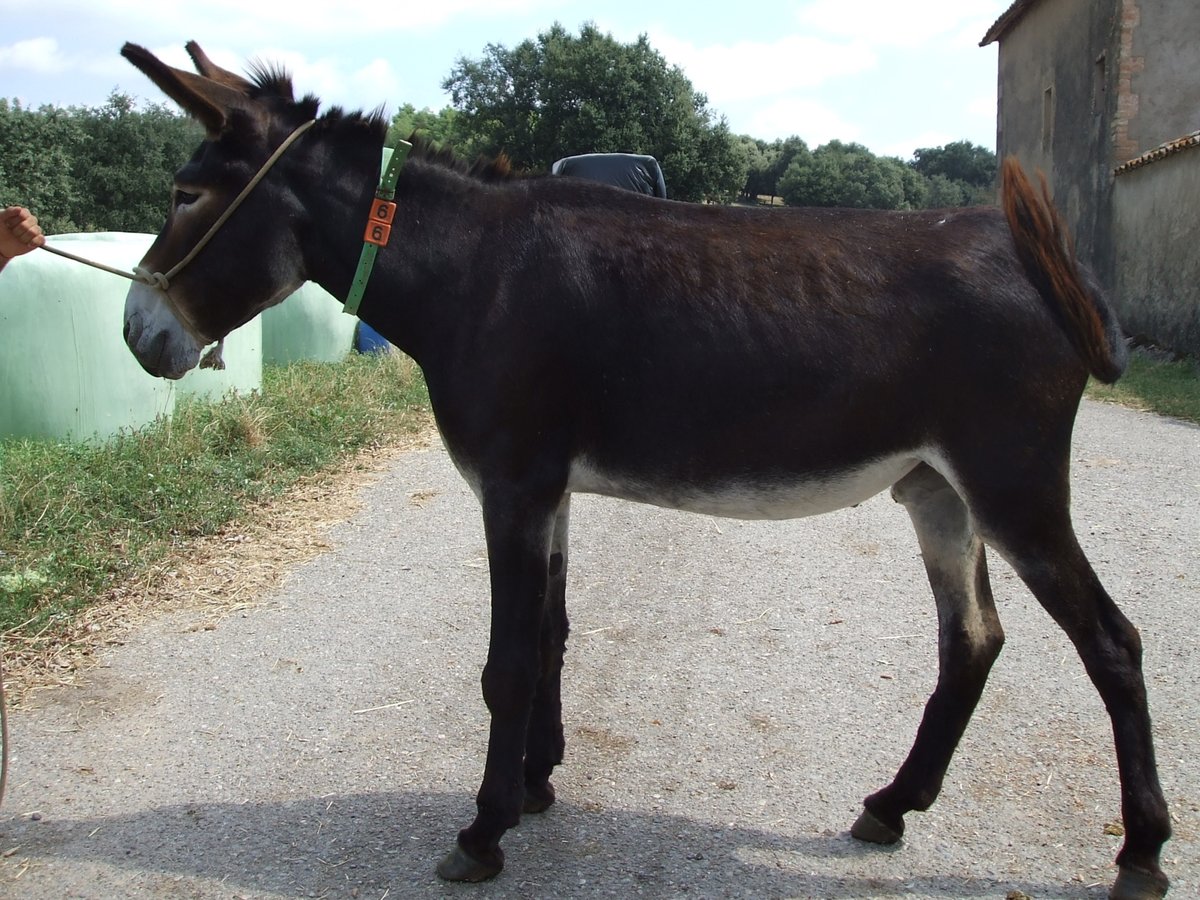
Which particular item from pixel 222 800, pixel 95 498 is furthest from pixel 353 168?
pixel 95 498

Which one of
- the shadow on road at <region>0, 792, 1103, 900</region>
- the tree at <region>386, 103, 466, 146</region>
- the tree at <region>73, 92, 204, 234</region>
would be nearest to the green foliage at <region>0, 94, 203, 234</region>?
the tree at <region>73, 92, 204, 234</region>

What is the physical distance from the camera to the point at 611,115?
122ft

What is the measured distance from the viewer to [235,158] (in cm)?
303

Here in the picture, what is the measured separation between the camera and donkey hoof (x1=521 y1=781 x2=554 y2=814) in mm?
3432

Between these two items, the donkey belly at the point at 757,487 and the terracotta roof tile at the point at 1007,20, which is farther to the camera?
the terracotta roof tile at the point at 1007,20

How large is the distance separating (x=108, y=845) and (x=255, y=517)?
3.32m

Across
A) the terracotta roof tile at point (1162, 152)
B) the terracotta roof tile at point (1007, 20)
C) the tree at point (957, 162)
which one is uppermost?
the tree at point (957, 162)

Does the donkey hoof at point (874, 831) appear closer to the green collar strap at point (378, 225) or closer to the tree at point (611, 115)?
the green collar strap at point (378, 225)

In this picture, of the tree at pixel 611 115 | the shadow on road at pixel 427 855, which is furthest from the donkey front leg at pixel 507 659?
the tree at pixel 611 115

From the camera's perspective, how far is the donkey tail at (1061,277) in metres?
2.85

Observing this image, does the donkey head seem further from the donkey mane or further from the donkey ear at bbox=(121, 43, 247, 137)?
the donkey mane

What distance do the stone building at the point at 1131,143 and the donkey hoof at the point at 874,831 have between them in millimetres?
13667

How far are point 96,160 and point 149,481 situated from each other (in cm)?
2130

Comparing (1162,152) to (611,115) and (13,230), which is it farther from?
(611,115)
